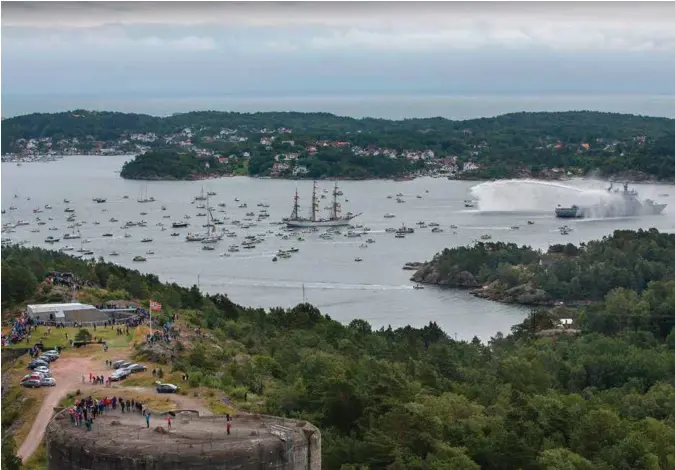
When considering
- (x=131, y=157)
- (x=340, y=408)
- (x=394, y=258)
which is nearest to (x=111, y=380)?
(x=340, y=408)

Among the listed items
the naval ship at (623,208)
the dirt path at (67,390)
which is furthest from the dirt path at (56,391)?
the naval ship at (623,208)

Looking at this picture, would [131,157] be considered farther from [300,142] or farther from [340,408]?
[340,408]

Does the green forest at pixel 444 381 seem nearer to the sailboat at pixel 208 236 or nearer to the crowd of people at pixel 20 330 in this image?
the crowd of people at pixel 20 330

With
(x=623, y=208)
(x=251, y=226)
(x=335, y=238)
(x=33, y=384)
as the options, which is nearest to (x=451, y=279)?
(x=335, y=238)

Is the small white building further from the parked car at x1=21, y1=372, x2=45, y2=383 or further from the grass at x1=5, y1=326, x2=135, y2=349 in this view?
the parked car at x1=21, y1=372, x2=45, y2=383

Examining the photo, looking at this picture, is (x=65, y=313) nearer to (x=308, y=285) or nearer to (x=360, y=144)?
(x=308, y=285)

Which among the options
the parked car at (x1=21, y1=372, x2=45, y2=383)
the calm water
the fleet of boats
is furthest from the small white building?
the fleet of boats
